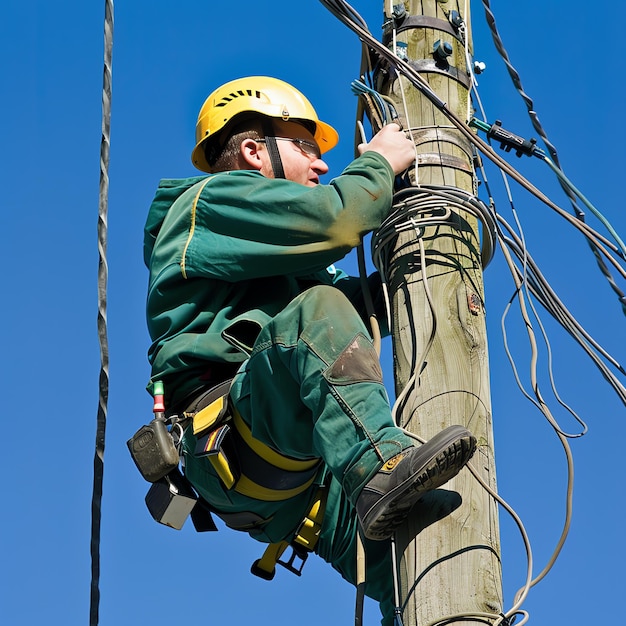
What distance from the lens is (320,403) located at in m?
3.37

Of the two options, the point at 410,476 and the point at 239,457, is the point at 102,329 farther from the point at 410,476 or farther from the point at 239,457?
the point at 410,476

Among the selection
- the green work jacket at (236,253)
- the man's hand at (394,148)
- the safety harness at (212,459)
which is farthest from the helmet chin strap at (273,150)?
the safety harness at (212,459)

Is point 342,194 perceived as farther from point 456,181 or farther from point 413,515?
point 413,515

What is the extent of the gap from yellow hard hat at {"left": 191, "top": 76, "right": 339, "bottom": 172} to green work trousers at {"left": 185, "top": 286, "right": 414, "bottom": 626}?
1270 mm

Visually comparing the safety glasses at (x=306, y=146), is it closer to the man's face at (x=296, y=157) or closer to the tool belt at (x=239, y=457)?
the man's face at (x=296, y=157)

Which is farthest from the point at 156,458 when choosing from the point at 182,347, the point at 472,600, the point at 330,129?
the point at 330,129

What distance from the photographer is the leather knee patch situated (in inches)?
132

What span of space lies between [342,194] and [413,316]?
0.46 metres

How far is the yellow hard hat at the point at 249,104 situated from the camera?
465 cm

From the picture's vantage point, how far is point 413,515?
10.7 ft

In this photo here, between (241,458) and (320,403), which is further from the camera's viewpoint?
(241,458)

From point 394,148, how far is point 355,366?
33.8 inches

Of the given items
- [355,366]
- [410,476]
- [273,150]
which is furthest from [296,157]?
[410,476]

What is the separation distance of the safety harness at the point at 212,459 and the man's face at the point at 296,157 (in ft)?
3.13
